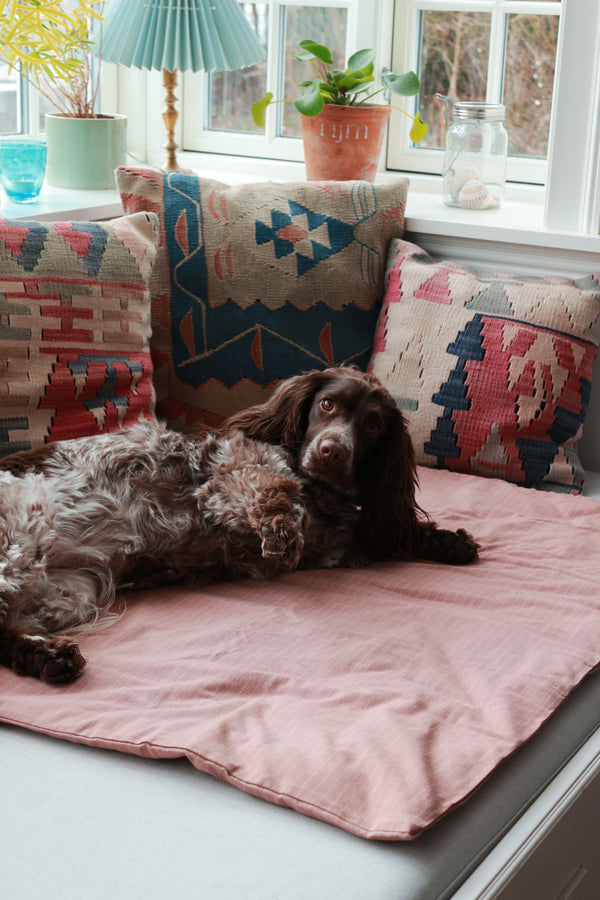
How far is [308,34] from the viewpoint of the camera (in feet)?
10.8

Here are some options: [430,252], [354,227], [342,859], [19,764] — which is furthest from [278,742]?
[430,252]

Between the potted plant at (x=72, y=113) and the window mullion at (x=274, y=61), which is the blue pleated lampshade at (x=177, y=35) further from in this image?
the window mullion at (x=274, y=61)

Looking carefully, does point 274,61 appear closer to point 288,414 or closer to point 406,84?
point 406,84

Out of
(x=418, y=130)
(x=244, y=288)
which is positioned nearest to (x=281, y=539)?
(x=244, y=288)

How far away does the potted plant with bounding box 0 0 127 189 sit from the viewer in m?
2.74

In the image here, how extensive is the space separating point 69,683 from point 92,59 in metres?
2.45

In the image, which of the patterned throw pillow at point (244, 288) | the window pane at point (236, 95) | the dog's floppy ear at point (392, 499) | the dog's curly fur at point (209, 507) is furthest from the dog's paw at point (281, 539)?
the window pane at point (236, 95)

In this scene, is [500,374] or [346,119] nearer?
[500,374]

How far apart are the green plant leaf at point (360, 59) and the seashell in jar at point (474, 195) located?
456 millimetres

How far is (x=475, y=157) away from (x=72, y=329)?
1383 millimetres

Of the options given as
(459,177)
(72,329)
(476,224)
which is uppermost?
(459,177)

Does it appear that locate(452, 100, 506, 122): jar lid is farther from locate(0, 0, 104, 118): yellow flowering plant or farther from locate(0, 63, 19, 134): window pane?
locate(0, 63, 19, 134): window pane

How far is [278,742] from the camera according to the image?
1346 millimetres

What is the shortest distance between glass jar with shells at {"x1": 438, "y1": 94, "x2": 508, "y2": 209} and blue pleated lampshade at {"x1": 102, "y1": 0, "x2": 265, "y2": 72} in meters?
0.65
